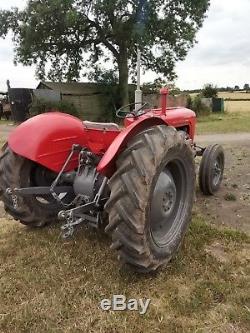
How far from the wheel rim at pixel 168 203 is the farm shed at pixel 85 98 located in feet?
56.4

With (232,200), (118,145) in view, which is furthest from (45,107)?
(118,145)

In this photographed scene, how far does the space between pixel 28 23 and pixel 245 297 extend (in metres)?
18.9

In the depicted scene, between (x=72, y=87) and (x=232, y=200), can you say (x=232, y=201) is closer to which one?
(x=232, y=200)

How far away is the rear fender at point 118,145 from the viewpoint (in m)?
2.87

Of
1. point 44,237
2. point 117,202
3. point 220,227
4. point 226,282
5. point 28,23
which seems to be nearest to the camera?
point 117,202

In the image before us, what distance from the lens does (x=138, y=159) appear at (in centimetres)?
283

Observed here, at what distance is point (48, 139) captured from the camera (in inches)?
139

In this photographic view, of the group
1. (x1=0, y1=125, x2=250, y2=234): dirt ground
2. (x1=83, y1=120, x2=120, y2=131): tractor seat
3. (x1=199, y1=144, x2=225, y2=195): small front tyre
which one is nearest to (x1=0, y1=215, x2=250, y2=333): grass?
(x1=0, y1=125, x2=250, y2=234): dirt ground

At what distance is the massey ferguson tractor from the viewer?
282cm

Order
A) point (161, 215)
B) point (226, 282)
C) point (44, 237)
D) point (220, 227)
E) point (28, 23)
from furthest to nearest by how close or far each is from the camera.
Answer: point (28, 23), point (220, 227), point (44, 237), point (161, 215), point (226, 282)

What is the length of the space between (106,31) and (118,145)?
58.9ft

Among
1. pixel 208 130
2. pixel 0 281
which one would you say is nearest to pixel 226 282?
pixel 0 281

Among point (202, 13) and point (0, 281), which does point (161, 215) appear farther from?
point (202, 13)

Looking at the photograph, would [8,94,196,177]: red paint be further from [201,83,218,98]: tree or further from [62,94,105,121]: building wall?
[201,83,218,98]: tree
